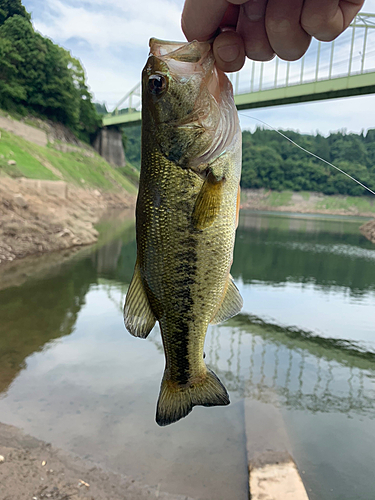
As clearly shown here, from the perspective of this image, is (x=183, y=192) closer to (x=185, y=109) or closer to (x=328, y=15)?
(x=185, y=109)

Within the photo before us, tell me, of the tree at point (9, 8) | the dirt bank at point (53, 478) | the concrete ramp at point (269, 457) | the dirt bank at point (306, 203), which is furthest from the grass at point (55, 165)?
the dirt bank at point (306, 203)

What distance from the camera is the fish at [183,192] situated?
1.67 m

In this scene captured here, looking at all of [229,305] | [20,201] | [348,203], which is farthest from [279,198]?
[229,305]

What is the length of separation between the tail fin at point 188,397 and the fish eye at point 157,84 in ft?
4.68

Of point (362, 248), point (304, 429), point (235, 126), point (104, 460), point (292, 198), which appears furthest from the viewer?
point (292, 198)

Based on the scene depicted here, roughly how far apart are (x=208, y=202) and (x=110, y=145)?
66.7m

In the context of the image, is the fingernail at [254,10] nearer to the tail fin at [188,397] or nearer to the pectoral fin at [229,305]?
the pectoral fin at [229,305]

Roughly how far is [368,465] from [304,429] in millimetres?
1013

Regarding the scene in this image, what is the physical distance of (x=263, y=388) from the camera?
7.09 meters

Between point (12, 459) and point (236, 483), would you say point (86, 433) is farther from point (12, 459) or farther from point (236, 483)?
point (236, 483)

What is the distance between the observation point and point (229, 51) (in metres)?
1.78

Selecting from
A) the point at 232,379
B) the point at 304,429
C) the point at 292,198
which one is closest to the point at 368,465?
the point at 304,429

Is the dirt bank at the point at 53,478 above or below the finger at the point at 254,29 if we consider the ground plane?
below

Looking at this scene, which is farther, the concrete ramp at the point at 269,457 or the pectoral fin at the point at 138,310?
the concrete ramp at the point at 269,457
